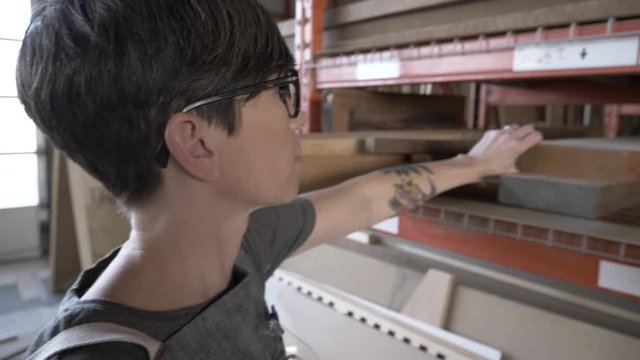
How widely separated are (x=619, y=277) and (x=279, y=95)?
568 millimetres

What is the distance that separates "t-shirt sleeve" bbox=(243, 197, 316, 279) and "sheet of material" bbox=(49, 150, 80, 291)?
8.14 feet

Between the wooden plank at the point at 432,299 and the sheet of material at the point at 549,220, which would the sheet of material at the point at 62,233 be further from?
the sheet of material at the point at 549,220

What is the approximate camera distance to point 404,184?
1004 millimetres

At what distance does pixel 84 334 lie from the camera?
555mm

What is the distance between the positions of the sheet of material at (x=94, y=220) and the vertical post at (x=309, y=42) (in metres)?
1.29

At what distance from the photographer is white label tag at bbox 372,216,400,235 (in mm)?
1054

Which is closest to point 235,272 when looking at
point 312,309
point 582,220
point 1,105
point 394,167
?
point 394,167

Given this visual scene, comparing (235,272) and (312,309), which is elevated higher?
(235,272)

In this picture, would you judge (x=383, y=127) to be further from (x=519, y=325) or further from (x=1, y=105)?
(x=1, y=105)

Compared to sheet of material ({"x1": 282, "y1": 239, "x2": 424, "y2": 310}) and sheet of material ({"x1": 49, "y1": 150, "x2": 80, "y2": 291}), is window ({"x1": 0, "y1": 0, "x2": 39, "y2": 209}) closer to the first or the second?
sheet of material ({"x1": 49, "y1": 150, "x2": 80, "y2": 291})

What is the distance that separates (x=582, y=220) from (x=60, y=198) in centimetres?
→ 311

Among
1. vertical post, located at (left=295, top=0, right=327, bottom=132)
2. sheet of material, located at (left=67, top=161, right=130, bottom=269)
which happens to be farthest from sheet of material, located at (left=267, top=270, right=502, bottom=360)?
sheet of material, located at (left=67, top=161, right=130, bottom=269)

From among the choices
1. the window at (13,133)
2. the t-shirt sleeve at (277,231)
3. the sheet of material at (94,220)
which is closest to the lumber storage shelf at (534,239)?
the t-shirt sleeve at (277,231)

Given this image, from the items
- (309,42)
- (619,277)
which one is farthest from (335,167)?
(309,42)
